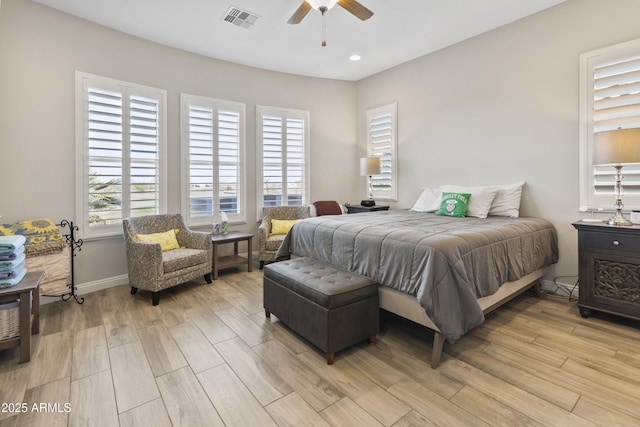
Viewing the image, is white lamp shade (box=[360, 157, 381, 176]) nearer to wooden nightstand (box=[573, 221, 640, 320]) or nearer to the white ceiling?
the white ceiling

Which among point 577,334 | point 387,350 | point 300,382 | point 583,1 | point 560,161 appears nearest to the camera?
point 300,382

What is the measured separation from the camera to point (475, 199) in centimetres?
357

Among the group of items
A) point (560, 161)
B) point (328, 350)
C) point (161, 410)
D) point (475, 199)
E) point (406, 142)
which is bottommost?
point (161, 410)

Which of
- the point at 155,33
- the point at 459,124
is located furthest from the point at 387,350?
the point at 155,33

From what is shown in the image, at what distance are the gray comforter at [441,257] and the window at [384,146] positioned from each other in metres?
2.29

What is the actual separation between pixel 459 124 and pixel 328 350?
3.51m

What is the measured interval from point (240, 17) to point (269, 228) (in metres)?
2.59

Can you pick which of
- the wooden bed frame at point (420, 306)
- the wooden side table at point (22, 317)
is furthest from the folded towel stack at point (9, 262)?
the wooden bed frame at point (420, 306)

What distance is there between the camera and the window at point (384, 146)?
16.5 ft

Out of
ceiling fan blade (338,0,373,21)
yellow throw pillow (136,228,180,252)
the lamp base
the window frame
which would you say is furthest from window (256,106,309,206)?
the lamp base

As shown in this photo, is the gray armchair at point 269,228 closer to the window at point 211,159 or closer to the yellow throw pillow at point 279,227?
the yellow throw pillow at point 279,227

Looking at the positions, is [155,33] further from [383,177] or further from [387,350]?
[387,350]

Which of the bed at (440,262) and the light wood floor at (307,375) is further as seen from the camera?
the bed at (440,262)

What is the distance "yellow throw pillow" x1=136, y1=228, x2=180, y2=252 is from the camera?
345 centimetres
